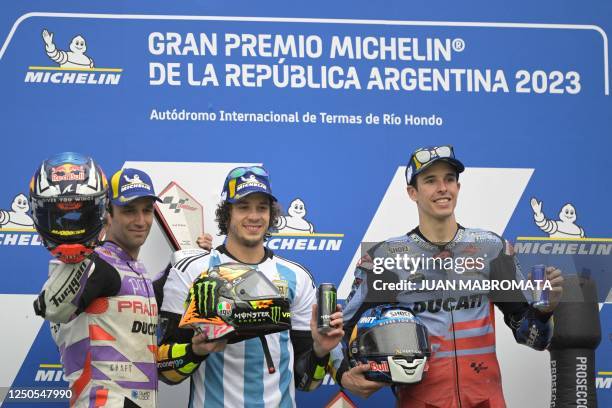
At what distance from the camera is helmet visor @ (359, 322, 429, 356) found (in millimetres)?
3709

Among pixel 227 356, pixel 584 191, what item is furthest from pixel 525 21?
pixel 227 356

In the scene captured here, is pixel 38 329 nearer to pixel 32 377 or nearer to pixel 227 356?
pixel 32 377

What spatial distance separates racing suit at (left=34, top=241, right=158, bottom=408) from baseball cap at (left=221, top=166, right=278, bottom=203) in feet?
1.76

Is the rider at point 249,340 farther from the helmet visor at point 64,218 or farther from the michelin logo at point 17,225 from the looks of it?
the michelin logo at point 17,225

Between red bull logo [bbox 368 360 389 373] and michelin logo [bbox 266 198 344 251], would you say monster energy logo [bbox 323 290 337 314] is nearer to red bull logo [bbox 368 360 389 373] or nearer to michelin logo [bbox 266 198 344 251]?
red bull logo [bbox 368 360 389 373]

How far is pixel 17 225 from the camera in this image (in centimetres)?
445

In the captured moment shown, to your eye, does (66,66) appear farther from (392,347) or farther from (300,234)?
(392,347)

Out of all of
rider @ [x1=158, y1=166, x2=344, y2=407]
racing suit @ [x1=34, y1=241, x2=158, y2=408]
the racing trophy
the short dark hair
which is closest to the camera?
racing suit @ [x1=34, y1=241, x2=158, y2=408]

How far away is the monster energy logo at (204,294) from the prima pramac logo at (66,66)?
1535 mm

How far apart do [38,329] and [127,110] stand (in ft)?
3.57

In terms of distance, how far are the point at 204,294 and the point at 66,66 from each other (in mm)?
1665

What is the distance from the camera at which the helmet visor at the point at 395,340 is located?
3.71 metres

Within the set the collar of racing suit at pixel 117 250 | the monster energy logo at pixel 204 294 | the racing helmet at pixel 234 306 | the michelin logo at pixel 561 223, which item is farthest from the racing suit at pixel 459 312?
the collar of racing suit at pixel 117 250

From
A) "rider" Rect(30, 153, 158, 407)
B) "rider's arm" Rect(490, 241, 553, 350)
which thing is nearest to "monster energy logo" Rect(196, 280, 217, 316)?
"rider" Rect(30, 153, 158, 407)
